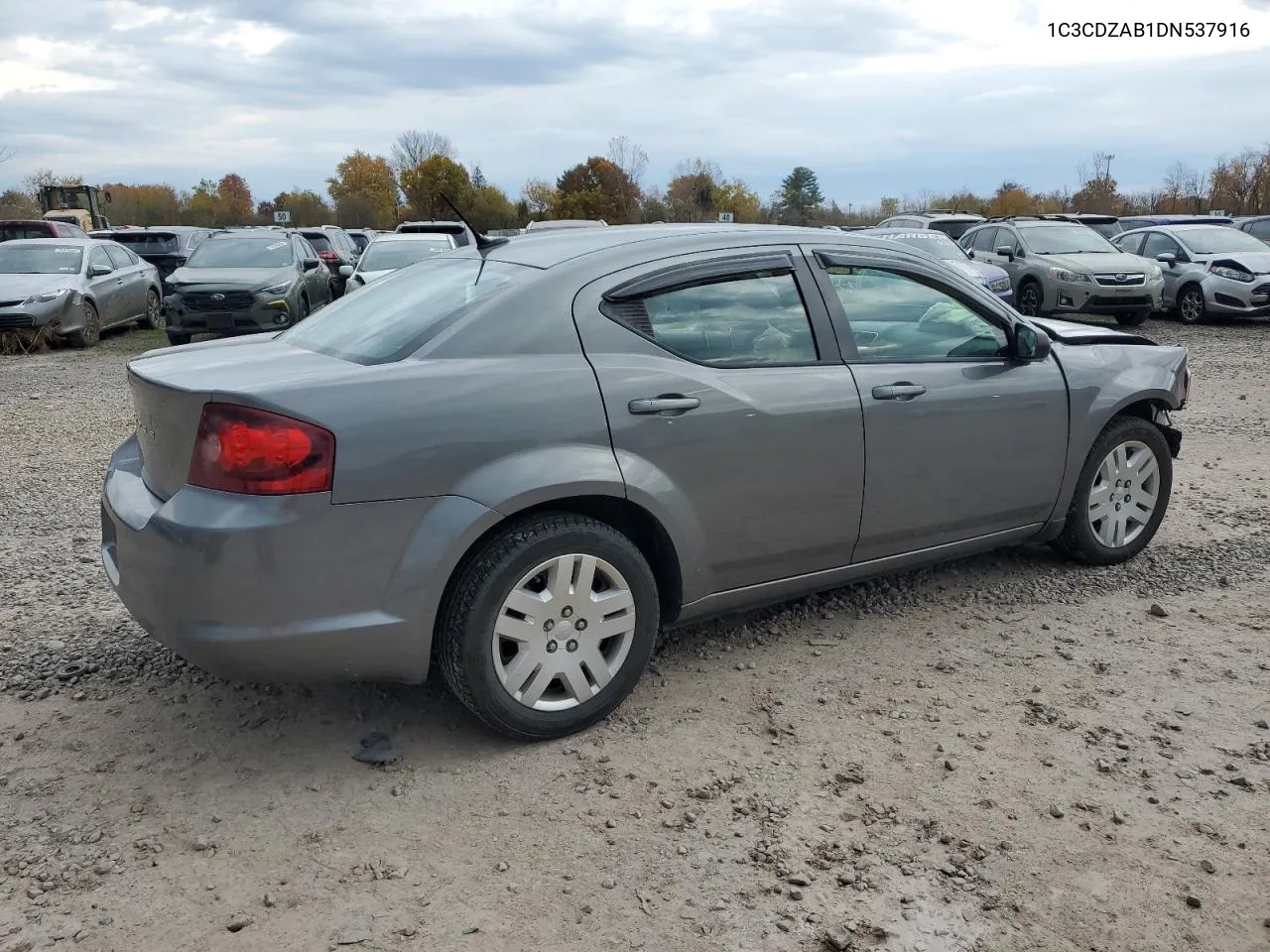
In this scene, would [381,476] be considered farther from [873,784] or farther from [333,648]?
[873,784]

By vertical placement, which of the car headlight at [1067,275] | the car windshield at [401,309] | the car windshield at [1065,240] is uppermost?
the car windshield at [1065,240]

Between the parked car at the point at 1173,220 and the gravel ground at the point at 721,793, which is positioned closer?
the gravel ground at the point at 721,793

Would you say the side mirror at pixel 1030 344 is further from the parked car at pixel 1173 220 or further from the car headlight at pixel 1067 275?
the parked car at pixel 1173 220

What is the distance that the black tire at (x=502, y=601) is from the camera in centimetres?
320

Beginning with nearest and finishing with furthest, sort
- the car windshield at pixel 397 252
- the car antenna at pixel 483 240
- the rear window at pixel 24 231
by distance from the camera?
the car antenna at pixel 483 240, the car windshield at pixel 397 252, the rear window at pixel 24 231

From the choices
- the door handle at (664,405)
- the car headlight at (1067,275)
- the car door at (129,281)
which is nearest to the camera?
the door handle at (664,405)

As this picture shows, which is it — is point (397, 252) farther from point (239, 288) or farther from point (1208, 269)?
point (1208, 269)

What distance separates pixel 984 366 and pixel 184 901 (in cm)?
344

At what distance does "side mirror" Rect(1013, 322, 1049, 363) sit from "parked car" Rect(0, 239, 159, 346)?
13.6 m

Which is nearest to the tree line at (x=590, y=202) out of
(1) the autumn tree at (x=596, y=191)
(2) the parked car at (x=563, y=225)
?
(1) the autumn tree at (x=596, y=191)

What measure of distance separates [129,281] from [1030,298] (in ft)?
45.1

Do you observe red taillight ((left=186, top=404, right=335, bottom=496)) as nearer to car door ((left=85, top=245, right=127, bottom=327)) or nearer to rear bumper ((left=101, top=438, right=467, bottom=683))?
rear bumper ((left=101, top=438, right=467, bottom=683))

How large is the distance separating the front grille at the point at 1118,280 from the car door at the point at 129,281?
14.3 m

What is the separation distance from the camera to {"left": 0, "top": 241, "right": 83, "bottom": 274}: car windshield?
14.8 m
